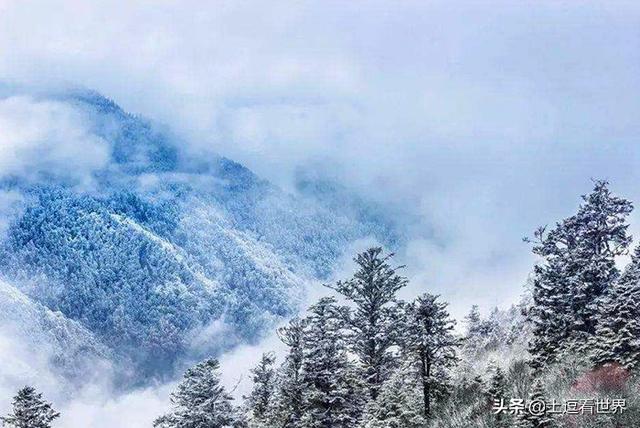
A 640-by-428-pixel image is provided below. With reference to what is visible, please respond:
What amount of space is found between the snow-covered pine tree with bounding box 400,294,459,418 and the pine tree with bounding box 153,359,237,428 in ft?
34.5

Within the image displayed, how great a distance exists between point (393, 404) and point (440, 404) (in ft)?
12.8

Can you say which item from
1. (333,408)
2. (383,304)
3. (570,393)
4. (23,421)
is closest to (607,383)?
(570,393)

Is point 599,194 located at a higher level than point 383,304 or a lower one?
higher

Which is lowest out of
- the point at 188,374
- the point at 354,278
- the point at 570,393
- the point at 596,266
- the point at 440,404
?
the point at 570,393

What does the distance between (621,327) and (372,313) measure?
699 inches

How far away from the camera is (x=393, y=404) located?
32.1m

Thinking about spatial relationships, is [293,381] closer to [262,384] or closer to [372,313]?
[372,313]

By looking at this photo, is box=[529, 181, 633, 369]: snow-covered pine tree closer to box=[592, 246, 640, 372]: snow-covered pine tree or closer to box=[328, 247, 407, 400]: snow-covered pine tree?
box=[592, 246, 640, 372]: snow-covered pine tree

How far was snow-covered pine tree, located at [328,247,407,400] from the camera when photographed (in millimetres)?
43188

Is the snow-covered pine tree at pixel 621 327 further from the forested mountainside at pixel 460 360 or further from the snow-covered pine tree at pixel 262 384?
the snow-covered pine tree at pixel 262 384

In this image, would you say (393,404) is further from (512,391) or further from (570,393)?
(570,393)

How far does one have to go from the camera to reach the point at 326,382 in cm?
3347

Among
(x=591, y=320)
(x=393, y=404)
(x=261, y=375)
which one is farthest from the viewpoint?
(x=261, y=375)

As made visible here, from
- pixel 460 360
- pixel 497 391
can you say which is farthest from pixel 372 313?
pixel 497 391
